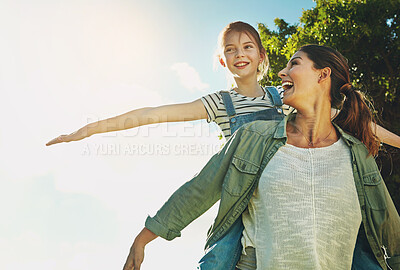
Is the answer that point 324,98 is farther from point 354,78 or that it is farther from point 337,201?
point 354,78

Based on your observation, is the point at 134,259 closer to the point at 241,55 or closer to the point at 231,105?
the point at 231,105

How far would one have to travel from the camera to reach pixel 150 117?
11.5ft

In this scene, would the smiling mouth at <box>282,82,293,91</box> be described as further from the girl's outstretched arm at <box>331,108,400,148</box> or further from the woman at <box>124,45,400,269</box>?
the girl's outstretched arm at <box>331,108,400,148</box>

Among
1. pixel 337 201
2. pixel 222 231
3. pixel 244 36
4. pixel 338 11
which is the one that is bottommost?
pixel 222 231

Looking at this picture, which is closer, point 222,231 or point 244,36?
point 222,231

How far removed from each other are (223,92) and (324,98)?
1.11 meters

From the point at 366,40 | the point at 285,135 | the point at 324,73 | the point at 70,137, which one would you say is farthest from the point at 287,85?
the point at 366,40

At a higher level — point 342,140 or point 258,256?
point 342,140

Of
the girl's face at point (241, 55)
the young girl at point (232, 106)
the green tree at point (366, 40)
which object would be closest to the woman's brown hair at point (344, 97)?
the young girl at point (232, 106)

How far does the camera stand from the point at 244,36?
12.8 feet

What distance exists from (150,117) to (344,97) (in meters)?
1.55

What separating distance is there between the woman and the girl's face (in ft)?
3.92

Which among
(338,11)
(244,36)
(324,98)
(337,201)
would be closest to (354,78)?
(338,11)

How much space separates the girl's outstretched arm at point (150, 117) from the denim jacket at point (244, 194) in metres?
1.09
